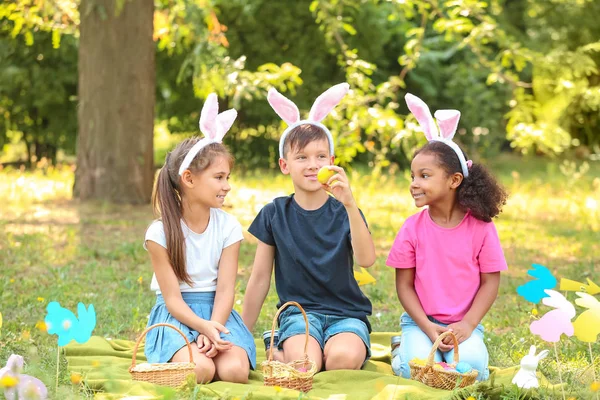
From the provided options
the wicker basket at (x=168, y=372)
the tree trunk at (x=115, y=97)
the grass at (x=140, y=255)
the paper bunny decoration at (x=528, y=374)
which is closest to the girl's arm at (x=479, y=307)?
the grass at (x=140, y=255)

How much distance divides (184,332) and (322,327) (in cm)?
65

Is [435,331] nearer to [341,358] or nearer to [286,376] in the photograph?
[341,358]

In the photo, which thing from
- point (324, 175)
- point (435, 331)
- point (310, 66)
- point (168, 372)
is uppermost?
point (310, 66)

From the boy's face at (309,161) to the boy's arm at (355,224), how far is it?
14 cm

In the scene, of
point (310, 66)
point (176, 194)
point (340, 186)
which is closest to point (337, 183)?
point (340, 186)

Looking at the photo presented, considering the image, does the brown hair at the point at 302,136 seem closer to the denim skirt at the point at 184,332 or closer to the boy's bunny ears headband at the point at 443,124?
the boy's bunny ears headband at the point at 443,124

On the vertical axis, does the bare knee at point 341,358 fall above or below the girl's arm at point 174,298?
below

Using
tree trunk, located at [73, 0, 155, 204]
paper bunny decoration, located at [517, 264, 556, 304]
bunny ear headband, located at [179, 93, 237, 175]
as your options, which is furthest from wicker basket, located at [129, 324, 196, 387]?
tree trunk, located at [73, 0, 155, 204]

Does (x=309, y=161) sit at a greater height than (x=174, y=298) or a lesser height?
greater

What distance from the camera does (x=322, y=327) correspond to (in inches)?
153

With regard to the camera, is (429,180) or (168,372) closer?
(168,372)

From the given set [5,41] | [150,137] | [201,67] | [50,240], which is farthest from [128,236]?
[5,41]

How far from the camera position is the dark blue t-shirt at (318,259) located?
392 cm

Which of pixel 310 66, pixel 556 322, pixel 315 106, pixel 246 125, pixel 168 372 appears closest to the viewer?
pixel 556 322
